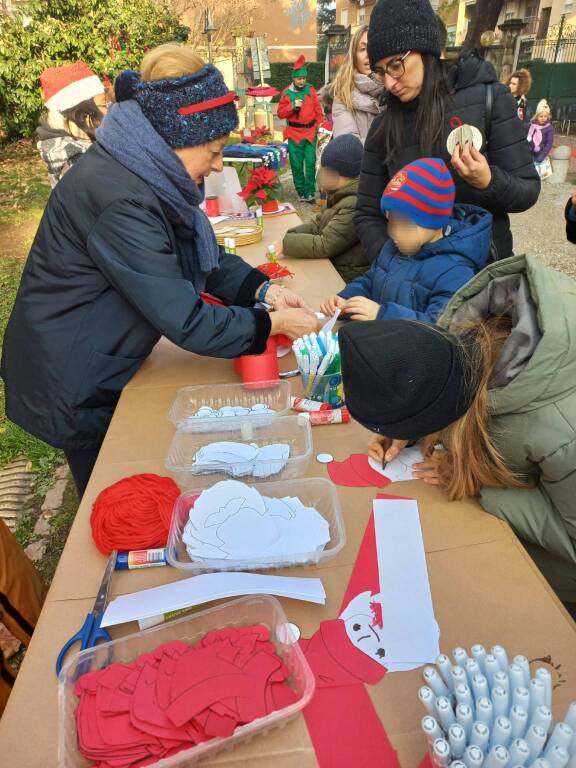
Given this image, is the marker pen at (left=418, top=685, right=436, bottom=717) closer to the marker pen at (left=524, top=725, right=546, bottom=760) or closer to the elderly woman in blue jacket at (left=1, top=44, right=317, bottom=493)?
the marker pen at (left=524, top=725, right=546, bottom=760)

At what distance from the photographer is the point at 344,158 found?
288 cm

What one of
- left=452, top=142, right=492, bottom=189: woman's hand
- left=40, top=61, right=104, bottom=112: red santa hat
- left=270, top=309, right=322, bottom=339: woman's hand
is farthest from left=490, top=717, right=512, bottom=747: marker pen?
left=40, top=61, right=104, bottom=112: red santa hat

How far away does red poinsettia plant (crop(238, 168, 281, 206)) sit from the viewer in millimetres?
3498

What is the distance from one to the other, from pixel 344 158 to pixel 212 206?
1020mm

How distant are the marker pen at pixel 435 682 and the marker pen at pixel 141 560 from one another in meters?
0.59

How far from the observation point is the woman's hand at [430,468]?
4.02 ft

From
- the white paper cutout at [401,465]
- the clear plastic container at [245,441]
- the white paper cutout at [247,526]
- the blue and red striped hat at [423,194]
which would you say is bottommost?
the white paper cutout at [401,465]

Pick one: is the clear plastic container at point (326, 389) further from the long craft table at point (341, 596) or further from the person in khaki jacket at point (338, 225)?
the person in khaki jacket at point (338, 225)

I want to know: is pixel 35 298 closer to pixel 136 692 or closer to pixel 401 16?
pixel 136 692

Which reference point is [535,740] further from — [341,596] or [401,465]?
[401,465]

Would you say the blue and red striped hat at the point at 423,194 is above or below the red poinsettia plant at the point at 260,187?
above

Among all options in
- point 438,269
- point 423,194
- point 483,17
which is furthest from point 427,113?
point 483,17

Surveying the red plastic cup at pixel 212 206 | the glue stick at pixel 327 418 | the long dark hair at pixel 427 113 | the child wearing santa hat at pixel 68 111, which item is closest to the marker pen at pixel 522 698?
the glue stick at pixel 327 418

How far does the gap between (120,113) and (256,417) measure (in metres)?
0.85
